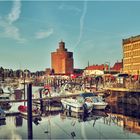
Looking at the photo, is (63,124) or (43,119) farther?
(43,119)

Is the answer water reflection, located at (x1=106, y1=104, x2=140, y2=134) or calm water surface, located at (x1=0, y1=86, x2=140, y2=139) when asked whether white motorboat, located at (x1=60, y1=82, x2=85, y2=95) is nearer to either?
water reflection, located at (x1=106, y1=104, x2=140, y2=134)

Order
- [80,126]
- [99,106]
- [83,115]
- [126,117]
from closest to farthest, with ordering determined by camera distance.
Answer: [80,126] → [126,117] → [83,115] → [99,106]

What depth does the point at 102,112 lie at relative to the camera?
204 feet

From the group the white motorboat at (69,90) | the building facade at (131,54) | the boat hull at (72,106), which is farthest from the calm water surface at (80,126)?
the building facade at (131,54)

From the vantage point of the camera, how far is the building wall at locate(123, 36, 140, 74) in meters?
115

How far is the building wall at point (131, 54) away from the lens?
115312mm

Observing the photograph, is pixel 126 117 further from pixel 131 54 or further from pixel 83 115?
pixel 131 54

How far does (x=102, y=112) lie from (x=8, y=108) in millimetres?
19486

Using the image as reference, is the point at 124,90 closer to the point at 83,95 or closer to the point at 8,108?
the point at 83,95

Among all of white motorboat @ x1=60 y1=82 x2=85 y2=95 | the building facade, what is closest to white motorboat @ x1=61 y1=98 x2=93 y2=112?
white motorboat @ x1=60 y1=82 x2=85 y2=95

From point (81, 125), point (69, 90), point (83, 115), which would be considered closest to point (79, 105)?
point (83, 115)

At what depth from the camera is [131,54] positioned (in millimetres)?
120000

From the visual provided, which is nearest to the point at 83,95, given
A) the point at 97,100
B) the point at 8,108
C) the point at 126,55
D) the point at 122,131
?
the point at 97,100

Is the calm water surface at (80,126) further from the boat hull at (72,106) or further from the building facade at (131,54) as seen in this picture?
the building facade at (131,54)
